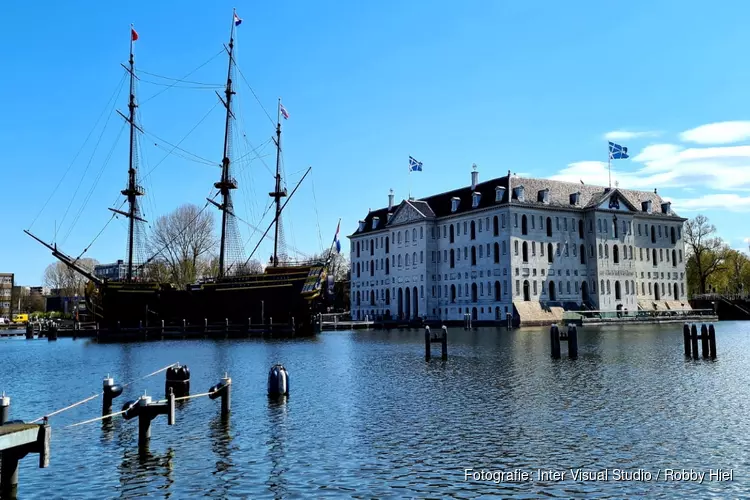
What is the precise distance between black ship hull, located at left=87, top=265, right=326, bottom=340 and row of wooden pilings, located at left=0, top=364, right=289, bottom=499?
2098 inches

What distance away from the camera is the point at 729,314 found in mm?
114812

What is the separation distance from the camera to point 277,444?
16.6m

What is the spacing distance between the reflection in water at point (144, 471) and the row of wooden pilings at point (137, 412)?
68cm

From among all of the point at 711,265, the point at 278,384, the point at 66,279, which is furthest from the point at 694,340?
the point at 66,279

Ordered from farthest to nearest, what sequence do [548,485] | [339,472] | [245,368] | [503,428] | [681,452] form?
[245,368] < [503,428] < [681,452] < [339,472] < [548,485]

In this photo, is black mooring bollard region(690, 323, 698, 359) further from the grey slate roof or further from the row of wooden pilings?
the grey slate roof

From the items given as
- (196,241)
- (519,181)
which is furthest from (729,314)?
(196,241)

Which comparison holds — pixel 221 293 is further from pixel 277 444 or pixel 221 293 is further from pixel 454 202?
pixel 277 444

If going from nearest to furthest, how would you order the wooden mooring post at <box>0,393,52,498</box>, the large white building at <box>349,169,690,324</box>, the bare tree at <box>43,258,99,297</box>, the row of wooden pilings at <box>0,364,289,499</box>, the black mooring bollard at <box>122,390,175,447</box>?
the wooden mooring post at <box>0,393,52,498</box> → the row of wooden pilings at <box>0,364,289,499</box> → the black mooring bollard at <box>122,390,175,447</box> → the large white building at <box>349,169,690,324</box> → the bare tree at <box>43,258,99,297</box>

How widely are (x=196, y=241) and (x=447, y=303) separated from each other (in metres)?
39.7

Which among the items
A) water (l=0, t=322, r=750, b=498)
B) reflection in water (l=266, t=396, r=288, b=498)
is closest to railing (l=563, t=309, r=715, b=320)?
water (l=0, t=322, r=750, b=498)

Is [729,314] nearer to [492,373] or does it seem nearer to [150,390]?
[492,373]

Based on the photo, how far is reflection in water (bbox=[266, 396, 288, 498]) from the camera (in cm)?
1296

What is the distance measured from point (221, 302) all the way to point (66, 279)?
97998mm
